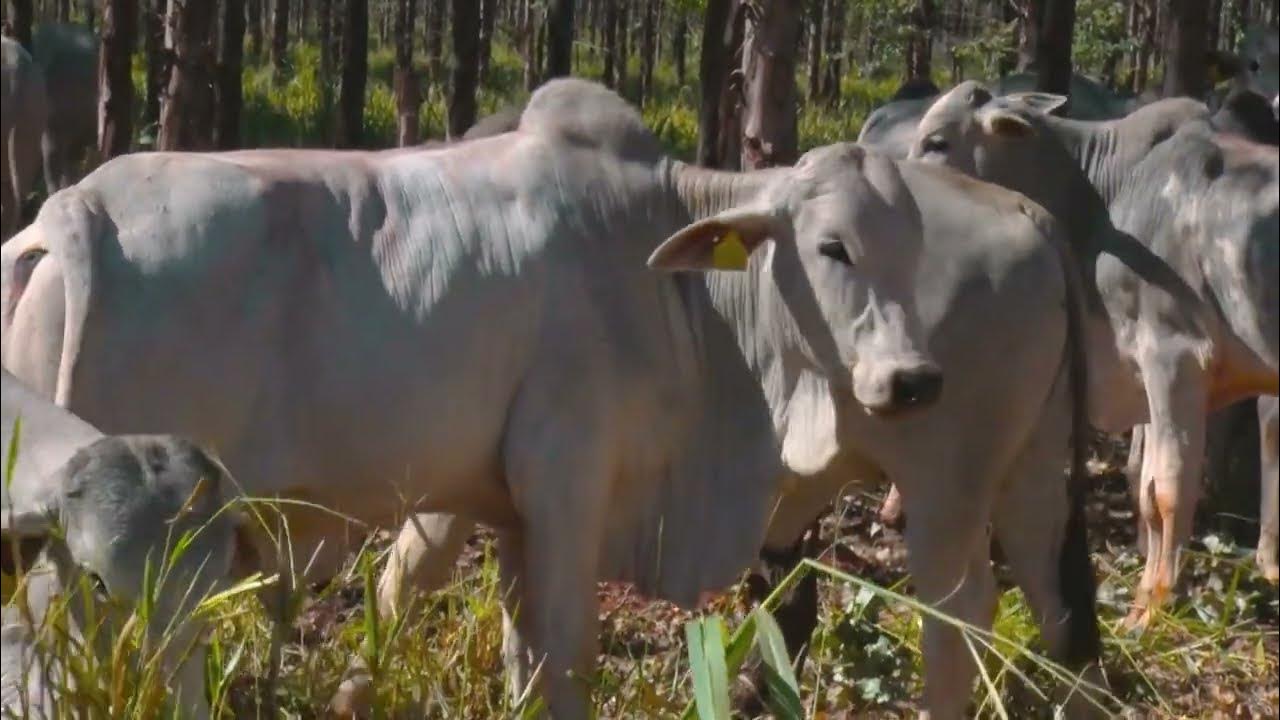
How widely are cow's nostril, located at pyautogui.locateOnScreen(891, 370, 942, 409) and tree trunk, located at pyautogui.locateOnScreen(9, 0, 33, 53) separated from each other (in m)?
8.60

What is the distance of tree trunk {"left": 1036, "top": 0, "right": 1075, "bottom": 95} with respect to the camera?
7695 mm

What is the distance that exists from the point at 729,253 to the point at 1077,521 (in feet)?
4.48

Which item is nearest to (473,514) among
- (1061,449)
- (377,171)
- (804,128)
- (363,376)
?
(363,376)

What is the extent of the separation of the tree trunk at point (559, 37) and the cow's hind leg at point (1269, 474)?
4.36 meters

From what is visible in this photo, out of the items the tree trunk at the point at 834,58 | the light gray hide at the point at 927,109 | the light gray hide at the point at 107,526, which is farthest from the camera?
the tree trunk at the point at 834,58

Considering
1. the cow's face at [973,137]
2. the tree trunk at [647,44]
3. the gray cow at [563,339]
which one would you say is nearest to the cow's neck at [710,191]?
the gray cow at [563,339]

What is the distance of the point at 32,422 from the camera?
2840mm

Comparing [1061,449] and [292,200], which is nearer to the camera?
[292,200]

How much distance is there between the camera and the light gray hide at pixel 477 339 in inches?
149

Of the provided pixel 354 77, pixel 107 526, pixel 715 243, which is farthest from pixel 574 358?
pixel 354 77

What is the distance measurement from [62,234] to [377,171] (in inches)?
29.3

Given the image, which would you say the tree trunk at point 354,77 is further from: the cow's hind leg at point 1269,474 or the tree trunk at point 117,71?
the cow's hind leg at point 1269,474

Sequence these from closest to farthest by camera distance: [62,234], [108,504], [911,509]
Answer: [108,504], [62,234], [911,509]

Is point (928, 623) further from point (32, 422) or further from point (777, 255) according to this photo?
point (32, 422)
